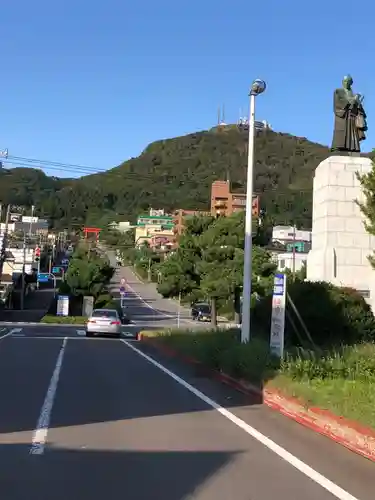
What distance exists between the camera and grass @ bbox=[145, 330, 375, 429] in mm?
9453

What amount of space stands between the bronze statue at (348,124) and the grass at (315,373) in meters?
9.13

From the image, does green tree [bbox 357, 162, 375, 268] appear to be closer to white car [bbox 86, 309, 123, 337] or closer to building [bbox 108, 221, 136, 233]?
white car [bbox 86, 309, 123, 337]

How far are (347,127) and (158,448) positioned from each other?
16.9 metres

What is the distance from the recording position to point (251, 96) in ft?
58.0

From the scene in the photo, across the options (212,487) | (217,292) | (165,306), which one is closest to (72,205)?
(165,306)

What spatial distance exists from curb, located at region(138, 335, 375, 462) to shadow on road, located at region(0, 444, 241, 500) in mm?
1604

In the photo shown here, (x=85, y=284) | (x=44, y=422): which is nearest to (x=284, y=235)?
(x=85, y=284)

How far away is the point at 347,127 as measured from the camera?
2259 centimetres

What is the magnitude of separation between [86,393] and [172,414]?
262cm

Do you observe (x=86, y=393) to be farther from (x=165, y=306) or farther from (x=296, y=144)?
(x=296, y=144)

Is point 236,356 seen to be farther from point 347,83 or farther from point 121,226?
point 121,226

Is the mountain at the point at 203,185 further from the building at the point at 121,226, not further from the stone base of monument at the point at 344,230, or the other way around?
the stone base of monument at the point at 344,230

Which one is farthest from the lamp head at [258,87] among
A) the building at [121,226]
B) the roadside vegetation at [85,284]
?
the building at [121,226]

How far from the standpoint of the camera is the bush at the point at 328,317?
673 inches
